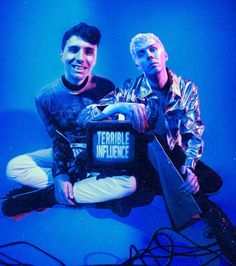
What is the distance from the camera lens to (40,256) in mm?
1491

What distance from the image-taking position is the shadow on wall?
1.53 metres

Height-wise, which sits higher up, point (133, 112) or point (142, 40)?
point (142, 40)

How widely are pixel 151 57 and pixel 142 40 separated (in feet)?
0.32

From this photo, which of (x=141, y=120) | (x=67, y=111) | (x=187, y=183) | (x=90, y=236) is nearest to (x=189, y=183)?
(x=187, y=183)

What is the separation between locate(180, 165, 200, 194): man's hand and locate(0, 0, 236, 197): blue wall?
137 mm

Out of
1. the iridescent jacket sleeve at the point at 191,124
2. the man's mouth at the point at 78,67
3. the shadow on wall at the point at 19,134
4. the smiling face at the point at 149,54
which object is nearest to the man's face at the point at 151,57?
the smiling face at the point at 149,54

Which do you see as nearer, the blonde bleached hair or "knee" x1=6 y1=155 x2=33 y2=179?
the blonde bleached hair

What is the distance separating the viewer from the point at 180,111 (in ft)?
4.79

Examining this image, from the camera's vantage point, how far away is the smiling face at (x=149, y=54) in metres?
1.42

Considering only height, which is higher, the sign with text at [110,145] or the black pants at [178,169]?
the sign with text at [110,145]

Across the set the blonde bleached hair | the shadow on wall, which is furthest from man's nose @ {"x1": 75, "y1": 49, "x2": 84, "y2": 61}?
the shadow on wall

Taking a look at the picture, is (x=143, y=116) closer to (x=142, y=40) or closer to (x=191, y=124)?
(x=191, y=124)

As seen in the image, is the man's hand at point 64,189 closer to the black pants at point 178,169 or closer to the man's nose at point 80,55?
the black pants at point 178,169

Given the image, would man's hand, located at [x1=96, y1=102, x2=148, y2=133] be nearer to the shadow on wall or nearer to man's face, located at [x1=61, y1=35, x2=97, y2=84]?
man's face, located at [x1=61, y1=35, x2=97, y2=84]
